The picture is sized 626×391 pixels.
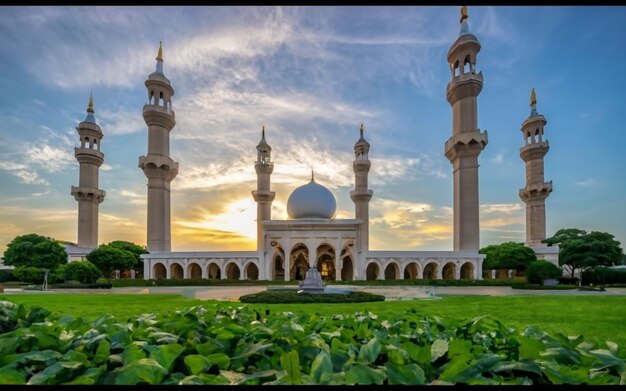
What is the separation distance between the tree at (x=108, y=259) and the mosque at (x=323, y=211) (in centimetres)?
236

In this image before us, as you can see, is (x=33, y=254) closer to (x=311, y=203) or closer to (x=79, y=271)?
(x=79, y=271)

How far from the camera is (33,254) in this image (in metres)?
33.8

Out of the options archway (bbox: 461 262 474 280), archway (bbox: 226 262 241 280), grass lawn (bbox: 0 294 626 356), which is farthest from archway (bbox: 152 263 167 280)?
archway (bbox: 461 262 474 280)

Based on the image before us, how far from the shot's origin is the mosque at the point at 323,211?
38531mm

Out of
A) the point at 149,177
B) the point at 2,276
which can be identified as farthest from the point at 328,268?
the point at 2,276

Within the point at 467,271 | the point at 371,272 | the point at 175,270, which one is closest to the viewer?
the point at 467,271

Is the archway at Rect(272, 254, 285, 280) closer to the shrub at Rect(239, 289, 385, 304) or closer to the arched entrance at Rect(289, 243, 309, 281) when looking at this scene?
the arched entrance at Rect(289, 243, 309, 281)

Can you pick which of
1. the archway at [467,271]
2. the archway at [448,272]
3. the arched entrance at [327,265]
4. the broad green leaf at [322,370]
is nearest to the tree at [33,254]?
the arched entrance at [327,265]

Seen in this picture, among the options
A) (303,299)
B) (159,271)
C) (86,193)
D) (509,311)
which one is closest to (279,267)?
(159,271)

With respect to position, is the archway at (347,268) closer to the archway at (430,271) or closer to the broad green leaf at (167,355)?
the archway at (430,271)

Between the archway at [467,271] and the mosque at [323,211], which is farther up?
the mosque at [323,211]

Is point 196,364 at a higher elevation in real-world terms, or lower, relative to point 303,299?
higher

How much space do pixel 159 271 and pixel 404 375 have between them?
148 ft

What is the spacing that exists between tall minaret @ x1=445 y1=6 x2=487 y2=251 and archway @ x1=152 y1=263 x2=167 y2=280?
3202 cm
